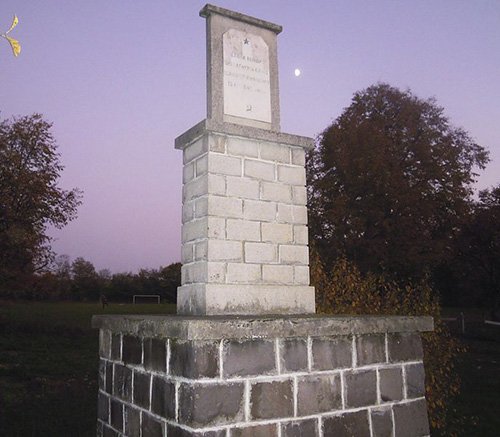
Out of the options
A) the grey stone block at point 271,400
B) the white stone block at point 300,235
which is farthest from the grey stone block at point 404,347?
the white stone block at point 300,235

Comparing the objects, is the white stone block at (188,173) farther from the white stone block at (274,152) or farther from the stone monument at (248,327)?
the white stone block at (274,152)

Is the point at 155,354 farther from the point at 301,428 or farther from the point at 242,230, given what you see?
the point at 242,230

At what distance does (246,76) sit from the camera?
4.82 m

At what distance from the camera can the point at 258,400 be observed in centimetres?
327

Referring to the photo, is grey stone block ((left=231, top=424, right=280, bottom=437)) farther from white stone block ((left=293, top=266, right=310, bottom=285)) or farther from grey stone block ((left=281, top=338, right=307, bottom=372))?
white stone block ((left=293, top=266, right=310, bottom=285))

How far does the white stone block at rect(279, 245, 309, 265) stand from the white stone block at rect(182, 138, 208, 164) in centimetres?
117

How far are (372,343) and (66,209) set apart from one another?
15.7 metres

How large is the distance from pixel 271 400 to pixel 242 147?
2235 mm

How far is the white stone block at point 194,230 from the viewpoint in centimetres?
421

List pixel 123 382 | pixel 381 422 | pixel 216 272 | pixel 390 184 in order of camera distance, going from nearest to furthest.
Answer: pixel 381 422 → pixel 123 382 → pixel 216 272 → pixel 390 184

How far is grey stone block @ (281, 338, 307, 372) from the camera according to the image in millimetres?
3426

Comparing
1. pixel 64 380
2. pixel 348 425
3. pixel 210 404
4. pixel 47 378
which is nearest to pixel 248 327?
pixel 210 404

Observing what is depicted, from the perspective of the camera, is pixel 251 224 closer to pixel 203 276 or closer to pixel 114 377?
pixel 203 276

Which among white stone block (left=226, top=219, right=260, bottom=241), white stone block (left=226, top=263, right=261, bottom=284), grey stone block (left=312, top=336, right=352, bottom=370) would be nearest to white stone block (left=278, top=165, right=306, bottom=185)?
white stone block (left=226, top=219, right=260, bottom=241)
